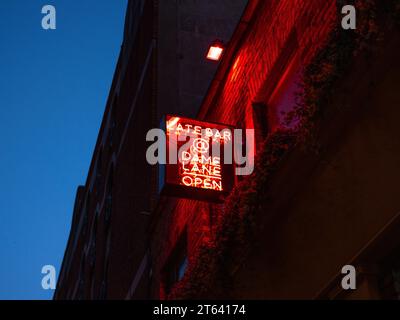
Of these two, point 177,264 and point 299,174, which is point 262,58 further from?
point 177,264

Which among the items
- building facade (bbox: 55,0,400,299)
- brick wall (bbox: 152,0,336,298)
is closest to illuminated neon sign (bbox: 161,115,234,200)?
building facade (bbox: 55,0,400,299)

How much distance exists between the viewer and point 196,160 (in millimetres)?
10047

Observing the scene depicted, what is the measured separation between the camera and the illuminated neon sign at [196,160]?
32.0 ft

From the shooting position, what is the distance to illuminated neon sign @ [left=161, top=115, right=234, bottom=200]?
32.0 ft

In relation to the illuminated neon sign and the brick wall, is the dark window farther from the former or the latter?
the illuminated neon sign

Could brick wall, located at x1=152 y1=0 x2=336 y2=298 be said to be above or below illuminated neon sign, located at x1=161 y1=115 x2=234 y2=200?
above

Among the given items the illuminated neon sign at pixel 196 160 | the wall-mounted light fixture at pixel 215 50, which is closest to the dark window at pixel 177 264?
the illuminated neon sign at pixel 196 160

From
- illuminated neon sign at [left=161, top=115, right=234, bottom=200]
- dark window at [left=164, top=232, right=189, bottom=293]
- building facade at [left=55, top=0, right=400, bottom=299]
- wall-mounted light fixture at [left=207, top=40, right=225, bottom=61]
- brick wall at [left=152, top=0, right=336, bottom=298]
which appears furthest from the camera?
wall-mounted light fixture at [left=207, top=40, right=225, bottom=61]

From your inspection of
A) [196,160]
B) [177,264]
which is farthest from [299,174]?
[177,264]

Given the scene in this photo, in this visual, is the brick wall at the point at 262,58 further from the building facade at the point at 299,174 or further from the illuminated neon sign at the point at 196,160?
the illuminated neon sign at the point at 196,160

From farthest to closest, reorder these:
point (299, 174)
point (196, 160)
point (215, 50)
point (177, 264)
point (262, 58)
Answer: point (215, 50) → point (177, 264) → point (196, 160) → point (262, 58) → point (299, 174)

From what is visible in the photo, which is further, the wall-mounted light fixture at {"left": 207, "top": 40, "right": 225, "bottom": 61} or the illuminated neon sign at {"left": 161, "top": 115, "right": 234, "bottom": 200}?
the wall-mounted light fixture at {"left": 207, "top": 40, "right": 225, "bottom": 61}

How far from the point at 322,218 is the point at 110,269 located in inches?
609

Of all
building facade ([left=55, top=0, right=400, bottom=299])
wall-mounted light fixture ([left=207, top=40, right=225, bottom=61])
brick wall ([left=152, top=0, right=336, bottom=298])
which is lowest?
building facade ([left=55, top=0, right=400, bottom=299])
